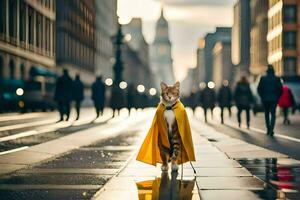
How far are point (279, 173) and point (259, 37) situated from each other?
97226 mm

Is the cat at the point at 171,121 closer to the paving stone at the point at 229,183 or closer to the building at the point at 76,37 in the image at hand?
the paving stone at the point at 229,183

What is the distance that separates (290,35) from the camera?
78.7m

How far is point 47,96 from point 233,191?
36655 mm

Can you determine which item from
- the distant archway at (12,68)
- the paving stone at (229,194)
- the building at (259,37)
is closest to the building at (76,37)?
the distant archway at (12,68)

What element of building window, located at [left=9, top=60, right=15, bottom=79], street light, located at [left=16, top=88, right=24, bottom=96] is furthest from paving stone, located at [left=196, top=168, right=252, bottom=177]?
building window, located at [left=9, top=60, right=15, bottom=79]

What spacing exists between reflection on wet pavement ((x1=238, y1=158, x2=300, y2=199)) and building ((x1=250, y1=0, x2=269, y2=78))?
85.9 metres

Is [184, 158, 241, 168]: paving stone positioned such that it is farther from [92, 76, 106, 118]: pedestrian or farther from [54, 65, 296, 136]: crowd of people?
[92, 76, 106, 118]: pedestrian

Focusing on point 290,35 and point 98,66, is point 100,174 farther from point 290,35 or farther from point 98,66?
point 98,66

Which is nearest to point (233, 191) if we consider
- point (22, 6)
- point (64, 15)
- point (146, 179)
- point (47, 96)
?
point (146, 179)

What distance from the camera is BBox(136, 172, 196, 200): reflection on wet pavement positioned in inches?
245

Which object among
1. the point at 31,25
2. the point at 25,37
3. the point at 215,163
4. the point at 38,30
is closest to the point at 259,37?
the point at 38,30

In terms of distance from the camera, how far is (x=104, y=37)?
112062 mm

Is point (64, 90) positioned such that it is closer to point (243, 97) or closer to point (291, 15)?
point (243, 97)

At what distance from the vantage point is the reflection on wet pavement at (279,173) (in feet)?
22.0
